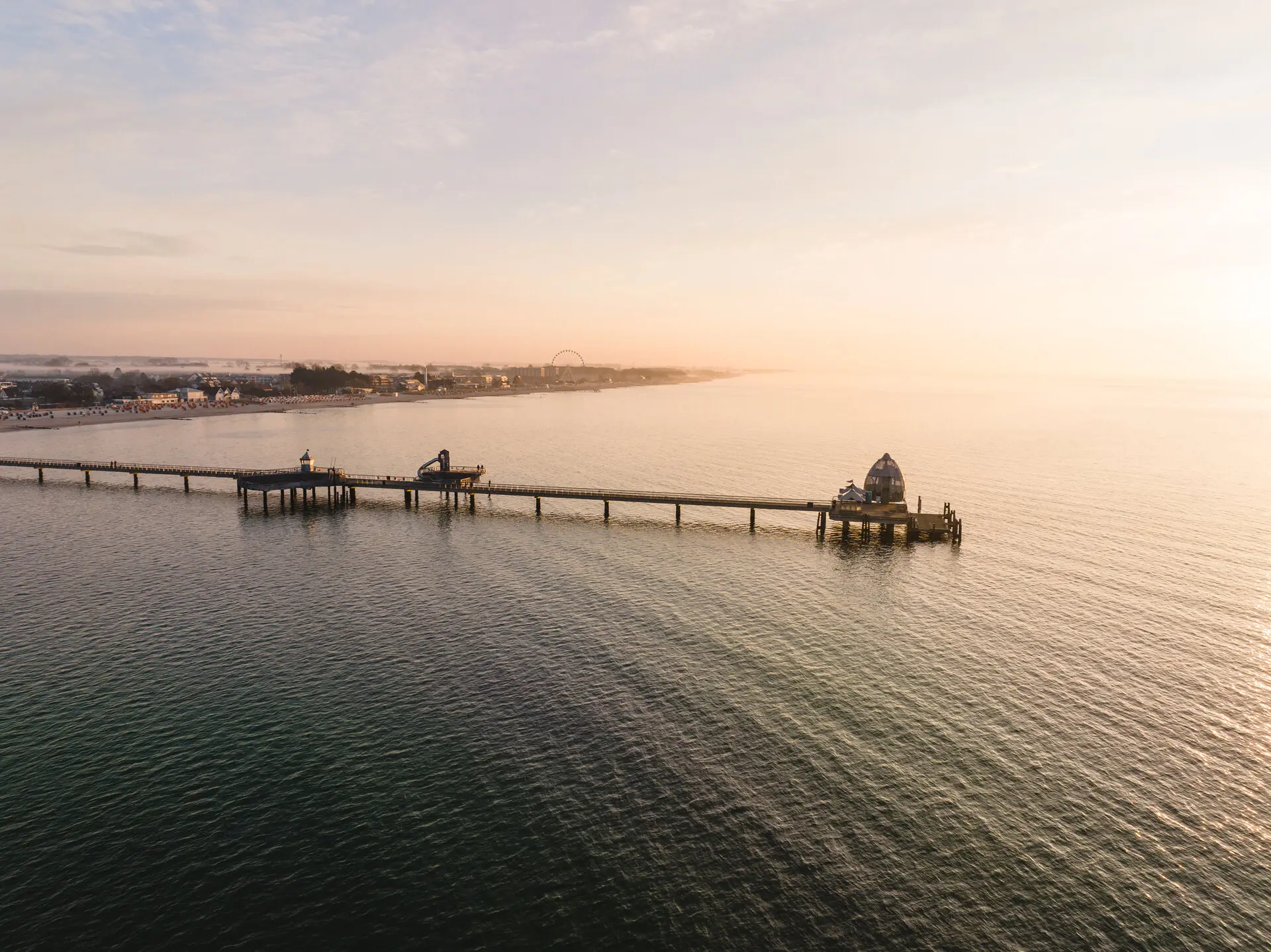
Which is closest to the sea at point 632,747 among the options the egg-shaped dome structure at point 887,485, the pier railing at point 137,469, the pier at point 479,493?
the pier at point 479,493

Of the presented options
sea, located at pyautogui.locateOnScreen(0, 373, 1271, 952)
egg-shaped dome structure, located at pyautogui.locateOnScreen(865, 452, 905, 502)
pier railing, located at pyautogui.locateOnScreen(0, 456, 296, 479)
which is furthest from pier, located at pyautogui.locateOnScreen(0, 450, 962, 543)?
sea, located at pyautogui.locateOnScreen(0, 373, 1271, 952)

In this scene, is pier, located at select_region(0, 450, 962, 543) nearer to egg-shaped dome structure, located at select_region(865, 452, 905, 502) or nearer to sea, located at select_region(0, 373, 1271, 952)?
egg-shaped dome structure, located at select_region(865, 452, 905, 502)

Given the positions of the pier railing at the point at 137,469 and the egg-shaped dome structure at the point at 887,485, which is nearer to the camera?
the egg-shaped dome structure at the point at 887,485

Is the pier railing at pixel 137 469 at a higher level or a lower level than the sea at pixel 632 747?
higher

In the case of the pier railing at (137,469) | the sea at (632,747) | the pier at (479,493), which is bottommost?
the sea at (632,747)

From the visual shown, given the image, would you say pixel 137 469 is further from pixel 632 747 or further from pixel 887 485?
pixel 887 485

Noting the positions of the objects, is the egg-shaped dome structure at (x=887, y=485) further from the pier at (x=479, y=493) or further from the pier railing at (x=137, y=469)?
the pier railing at (x=137, y=469)
